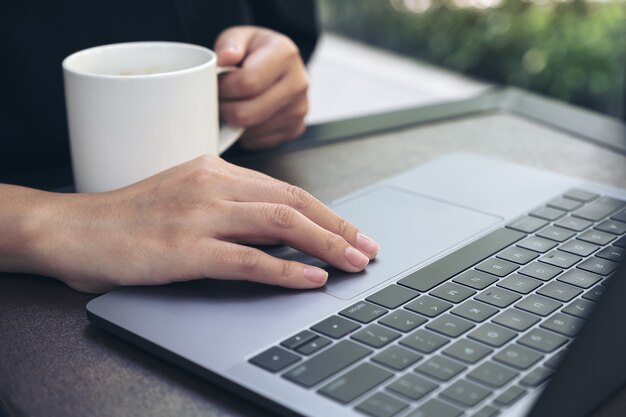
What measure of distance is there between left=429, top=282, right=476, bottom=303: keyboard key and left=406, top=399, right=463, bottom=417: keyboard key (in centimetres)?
11

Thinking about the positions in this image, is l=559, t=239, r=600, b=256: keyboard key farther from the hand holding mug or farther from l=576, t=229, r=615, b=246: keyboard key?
the hand holding mug

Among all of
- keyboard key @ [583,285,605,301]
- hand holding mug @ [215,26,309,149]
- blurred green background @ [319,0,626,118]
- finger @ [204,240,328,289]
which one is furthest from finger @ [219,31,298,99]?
blurred green background @ [319,0,626,118]

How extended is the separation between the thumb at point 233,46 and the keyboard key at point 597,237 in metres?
0.37

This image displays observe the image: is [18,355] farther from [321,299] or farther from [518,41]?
[518,41]

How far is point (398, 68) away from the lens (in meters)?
2.65

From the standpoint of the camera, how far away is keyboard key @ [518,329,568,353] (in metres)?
0.40

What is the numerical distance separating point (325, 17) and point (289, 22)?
1.90 m

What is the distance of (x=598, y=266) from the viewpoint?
0.51m

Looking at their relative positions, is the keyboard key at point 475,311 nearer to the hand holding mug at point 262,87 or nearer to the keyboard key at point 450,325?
the keyboard key at point 450,325

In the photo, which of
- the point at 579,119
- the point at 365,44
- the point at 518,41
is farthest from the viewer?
the point at 365,44

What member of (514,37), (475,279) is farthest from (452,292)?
(514,37)

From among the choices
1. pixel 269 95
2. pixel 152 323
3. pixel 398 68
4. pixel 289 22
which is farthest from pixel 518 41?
pixel 152 323

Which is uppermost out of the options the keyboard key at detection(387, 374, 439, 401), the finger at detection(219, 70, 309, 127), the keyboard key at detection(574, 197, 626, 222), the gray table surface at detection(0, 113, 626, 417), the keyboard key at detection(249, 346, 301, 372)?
the finger at detection(219, 70, 309, 127)

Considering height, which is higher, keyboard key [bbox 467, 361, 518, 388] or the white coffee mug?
the white coffee mug
